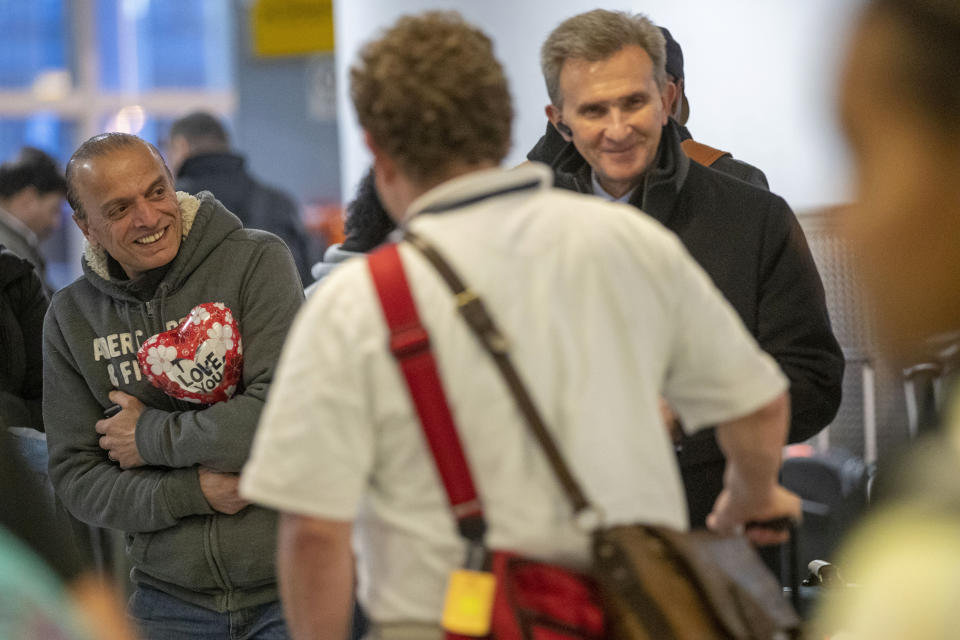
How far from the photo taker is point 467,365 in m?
1.54

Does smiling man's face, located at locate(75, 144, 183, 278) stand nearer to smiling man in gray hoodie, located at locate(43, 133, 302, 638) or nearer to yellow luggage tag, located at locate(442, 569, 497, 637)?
smiling man in gray hoodie, located at locate(43, 133, 302, 638)

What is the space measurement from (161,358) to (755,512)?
1333 mm

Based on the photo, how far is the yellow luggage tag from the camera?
1.53m

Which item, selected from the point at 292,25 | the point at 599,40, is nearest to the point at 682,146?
the point at 599,40

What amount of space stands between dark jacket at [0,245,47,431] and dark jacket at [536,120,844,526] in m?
2.03

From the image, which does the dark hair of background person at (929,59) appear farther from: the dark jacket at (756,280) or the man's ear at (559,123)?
the man's ear at (559,123)

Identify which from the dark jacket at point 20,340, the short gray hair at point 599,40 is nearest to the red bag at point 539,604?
the short gray hair at point 599,40

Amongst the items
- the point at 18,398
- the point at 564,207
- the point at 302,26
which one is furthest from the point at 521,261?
the point at 302,26

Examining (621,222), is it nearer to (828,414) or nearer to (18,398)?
(828,414)

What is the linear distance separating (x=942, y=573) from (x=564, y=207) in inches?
28.3

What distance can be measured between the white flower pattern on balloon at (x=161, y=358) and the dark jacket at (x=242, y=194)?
319cm

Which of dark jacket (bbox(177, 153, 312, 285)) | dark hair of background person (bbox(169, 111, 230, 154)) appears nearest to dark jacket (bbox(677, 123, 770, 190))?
dark jacket (bbox(177, 153, 312, 285))

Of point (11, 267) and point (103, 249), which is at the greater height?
point (103, 249)

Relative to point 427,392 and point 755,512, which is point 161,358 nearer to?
point 427,392
